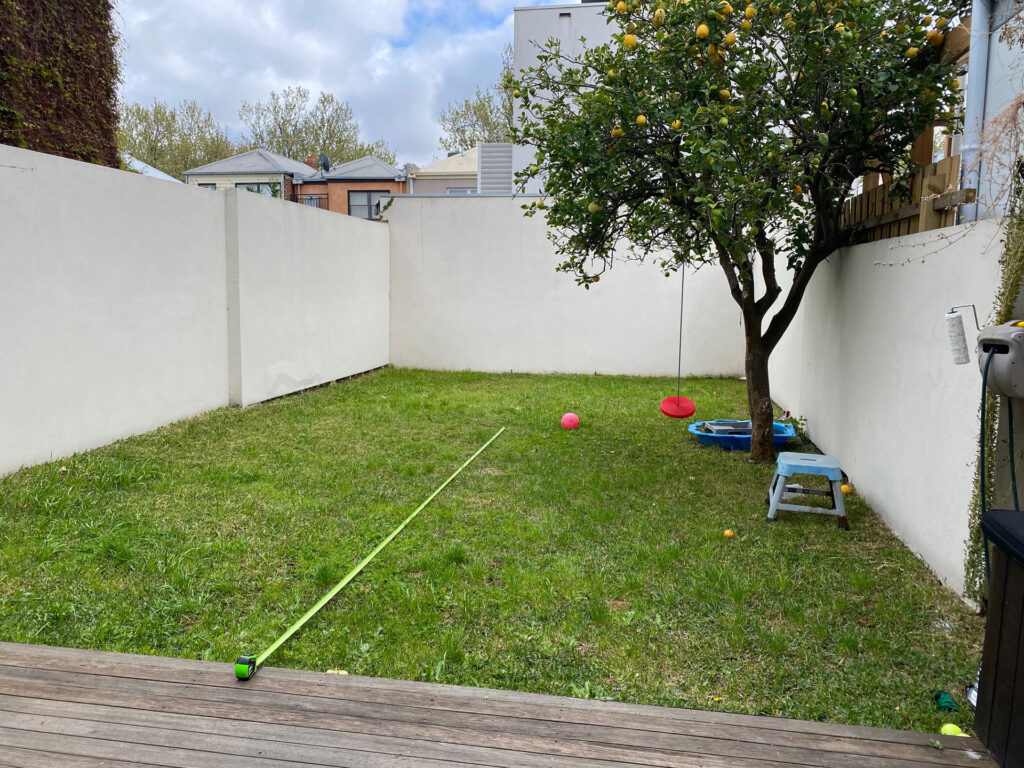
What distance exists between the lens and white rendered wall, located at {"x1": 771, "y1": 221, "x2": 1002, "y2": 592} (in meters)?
3.14

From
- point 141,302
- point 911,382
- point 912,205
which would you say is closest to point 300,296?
point 141,302

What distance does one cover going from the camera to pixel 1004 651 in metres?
1.95

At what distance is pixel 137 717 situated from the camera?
2213 mm

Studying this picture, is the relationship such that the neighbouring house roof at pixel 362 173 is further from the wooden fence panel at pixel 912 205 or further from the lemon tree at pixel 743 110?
the wooden fence panel at pixel 912 205

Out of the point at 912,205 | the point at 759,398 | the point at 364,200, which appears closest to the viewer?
the point at 912,205

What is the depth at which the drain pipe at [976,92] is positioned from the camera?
3312 millimetres

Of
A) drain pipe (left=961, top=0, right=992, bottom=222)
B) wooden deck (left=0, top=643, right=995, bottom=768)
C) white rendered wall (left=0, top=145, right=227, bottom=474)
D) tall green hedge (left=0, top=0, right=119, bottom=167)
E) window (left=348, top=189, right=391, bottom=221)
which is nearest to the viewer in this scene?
wooden deck (left=0, top=643, right=995, bottom=768)

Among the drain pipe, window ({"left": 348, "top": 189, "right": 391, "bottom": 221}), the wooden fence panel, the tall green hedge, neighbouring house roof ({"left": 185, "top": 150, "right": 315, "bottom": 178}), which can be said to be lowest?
the wooden fence panel

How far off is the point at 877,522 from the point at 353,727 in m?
3.25

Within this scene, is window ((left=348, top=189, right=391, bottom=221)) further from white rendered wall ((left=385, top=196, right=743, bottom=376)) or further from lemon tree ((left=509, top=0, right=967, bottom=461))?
lemon tree ((left=509, top=0, right=967, bottom=461))

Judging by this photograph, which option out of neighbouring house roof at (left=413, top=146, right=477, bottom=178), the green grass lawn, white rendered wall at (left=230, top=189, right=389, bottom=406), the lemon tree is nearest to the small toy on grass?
the green grass lawn

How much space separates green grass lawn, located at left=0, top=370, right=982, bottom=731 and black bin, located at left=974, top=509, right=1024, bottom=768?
0.89 ft

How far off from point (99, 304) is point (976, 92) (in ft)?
18.1

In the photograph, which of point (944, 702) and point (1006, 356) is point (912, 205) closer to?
point (1006, 356)
